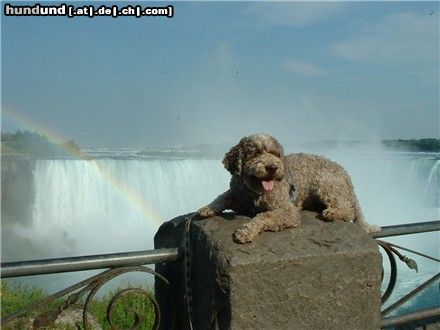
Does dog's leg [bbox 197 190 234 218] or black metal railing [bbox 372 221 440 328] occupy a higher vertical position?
dog's leg [bbox 197 190 234 218]

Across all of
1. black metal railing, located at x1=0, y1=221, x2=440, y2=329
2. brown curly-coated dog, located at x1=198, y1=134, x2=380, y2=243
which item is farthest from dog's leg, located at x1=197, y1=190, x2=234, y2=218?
black metal railing, located at x1=0, y1=221, x2=440, y2=329

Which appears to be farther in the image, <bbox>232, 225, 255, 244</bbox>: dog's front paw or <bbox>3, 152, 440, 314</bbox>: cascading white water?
<bbox>3, 152, 440, 314</bbox>: cascading white water

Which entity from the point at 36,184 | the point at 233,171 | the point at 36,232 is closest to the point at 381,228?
the point at 233,171

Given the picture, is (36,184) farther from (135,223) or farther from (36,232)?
(135,223)

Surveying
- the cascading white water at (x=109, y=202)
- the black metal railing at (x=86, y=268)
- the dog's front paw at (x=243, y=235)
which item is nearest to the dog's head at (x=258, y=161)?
the dog's front paw at (x=243, y=235)

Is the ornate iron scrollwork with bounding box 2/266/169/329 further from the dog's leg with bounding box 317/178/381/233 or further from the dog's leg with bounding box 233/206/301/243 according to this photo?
the dog's leg with bounding box 317/178/381/233
